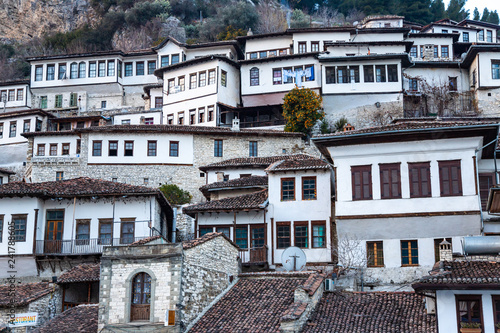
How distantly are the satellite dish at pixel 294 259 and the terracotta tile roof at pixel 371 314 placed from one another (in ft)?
8.57

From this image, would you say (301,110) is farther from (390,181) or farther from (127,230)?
(390,181)

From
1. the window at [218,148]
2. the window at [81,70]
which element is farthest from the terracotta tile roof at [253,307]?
the window at [81,70]

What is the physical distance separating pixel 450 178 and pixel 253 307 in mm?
10633

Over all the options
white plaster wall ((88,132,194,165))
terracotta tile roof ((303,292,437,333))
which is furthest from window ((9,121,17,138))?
terracotta tile roof ((303,292,437,333))

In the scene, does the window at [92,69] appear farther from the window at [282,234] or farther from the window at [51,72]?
the window at [282,234]

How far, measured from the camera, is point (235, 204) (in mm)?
32000

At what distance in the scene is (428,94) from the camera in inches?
2096

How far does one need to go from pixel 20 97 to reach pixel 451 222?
50.5 meters

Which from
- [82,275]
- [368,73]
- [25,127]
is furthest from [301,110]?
[25,127]

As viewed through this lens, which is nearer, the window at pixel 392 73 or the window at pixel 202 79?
the window at pixel 392 73

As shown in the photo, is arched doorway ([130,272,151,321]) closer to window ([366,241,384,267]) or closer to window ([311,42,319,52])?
window ([366,241,384,267])

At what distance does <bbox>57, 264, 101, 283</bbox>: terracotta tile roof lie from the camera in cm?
2881

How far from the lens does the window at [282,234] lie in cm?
3164

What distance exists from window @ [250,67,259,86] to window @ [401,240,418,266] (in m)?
27.9
